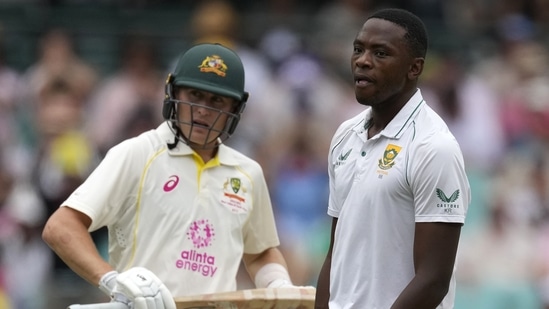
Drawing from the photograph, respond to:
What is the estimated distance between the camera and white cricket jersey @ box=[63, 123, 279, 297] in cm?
602

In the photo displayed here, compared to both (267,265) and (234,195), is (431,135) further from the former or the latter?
(267,265)

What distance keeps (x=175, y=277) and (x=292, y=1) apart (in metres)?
8.30

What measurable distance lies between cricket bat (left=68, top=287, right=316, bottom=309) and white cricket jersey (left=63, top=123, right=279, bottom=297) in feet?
0.64

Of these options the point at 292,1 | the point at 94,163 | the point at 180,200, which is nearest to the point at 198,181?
the point at 180,200

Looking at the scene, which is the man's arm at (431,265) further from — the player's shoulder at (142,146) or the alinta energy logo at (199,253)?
the player's shoulder at (142,146)

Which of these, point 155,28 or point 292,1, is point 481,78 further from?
point 155,28

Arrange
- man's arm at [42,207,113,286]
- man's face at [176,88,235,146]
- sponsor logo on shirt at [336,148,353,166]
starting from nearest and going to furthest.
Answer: sponsor logo on shirt at [336,148,353,166]
man's arm at [42,207,113,286]
man's face at [176,88,235,146]

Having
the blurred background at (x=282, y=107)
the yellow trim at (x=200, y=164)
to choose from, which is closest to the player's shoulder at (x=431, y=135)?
the yellow trim at (x=200, y=164)

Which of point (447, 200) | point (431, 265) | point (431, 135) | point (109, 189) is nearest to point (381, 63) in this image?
point (431, 135)

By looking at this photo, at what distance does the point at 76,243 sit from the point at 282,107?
20.1 feet

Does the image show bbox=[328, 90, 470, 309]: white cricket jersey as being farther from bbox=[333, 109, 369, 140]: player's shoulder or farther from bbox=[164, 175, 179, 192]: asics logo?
bbox=[164, 175, 179, 192]: asics logo

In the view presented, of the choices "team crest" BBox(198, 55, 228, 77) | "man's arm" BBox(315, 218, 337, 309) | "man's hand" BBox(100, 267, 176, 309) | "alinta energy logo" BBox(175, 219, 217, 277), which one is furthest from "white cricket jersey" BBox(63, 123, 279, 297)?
"man's arm" BBox(315, 218, 337, 309)

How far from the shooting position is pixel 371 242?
4996 millimetres

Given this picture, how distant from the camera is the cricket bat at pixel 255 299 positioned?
5.86 m
